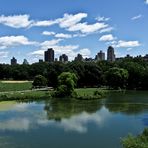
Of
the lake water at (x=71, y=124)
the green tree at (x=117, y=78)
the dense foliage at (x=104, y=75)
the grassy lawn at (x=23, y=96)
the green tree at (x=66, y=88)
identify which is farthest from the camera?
the dense foliage at (x=104, y=75)

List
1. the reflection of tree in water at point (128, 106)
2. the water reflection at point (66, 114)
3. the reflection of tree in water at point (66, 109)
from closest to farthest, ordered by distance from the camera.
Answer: the water reflection at point (66, 114)
the reflection of tree in water at point (66, 109)
the reflection of tree in water at point (128, 106)

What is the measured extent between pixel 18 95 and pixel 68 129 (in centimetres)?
3222

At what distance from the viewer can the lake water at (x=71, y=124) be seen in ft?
100

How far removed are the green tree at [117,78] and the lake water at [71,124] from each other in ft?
90.0

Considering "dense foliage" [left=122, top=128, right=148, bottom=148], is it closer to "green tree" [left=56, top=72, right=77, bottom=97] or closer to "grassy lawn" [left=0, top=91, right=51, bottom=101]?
"grassy lawn" [left=0, top=91, right=51, bottom=101]

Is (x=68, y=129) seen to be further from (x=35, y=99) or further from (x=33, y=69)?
(x=33, y=69)

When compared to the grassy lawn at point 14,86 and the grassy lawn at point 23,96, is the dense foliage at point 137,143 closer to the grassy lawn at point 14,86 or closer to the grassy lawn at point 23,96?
the grassy lawn at point 23,96

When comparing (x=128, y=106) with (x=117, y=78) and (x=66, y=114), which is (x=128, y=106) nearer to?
(x=66, y=114)

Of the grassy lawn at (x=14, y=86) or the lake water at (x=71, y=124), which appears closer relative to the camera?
the lake water at (x=71, y=124)

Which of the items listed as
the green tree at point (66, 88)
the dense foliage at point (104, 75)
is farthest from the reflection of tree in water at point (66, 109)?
the dense foliage at point (104, 75)

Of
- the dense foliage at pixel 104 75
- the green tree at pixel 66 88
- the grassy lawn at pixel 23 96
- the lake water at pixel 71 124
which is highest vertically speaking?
the dense foliage at pixel 104 75

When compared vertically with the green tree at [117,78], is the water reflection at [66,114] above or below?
below

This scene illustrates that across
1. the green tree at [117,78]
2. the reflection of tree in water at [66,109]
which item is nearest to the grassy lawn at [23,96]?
the reflection of tree in water at [66,109]

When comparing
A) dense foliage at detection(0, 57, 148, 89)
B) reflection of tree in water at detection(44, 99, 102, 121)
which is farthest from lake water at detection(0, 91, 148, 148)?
dense foliage at detection(0, 57, 148, 89)
